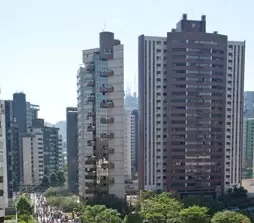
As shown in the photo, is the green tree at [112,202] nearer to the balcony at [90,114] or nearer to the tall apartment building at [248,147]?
the balcony at [90,114]

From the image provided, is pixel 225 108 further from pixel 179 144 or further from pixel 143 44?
pixel 143 44

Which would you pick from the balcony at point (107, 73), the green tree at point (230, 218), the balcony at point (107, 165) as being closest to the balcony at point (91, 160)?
the balcony at point (107, 165)

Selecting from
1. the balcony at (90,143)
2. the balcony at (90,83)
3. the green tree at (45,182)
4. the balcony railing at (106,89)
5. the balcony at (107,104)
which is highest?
the balcony at (90,83)

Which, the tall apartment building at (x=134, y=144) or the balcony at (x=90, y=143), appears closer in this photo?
the balcony at (x=90, y=143)

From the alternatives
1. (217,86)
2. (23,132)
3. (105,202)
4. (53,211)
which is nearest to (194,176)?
(217,86)

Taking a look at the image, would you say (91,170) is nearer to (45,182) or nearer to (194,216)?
(194,216)

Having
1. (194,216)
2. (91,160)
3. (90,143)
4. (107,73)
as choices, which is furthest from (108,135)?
(194,216)

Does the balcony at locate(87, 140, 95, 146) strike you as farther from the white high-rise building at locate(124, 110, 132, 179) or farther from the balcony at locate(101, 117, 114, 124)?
the white high-rise building at locate(124, 110, 132, 179)
